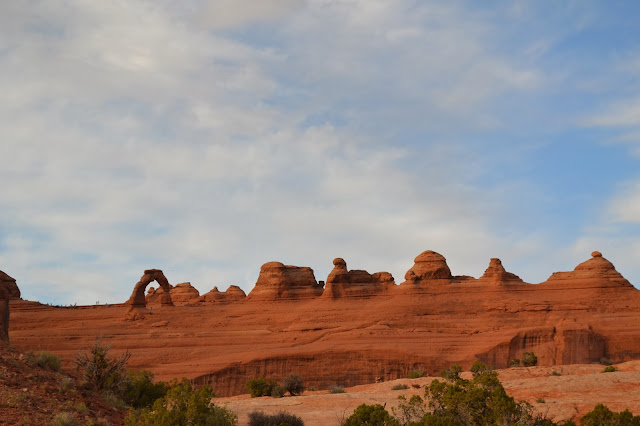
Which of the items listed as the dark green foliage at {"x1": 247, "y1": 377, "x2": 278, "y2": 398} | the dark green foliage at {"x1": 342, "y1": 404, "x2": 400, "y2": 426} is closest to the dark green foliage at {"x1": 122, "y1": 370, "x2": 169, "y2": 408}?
the dark green foliage at {"x1": 342, "y1": 404, "x2": 400, "y2": 426}

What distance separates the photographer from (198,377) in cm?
4144

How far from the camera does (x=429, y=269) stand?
51.8 meters

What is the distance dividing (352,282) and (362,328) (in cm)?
674

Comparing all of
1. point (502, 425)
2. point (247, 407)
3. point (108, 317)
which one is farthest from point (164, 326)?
point (502, 425)

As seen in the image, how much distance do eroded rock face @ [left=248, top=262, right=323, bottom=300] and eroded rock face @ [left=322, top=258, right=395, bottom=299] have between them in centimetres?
224

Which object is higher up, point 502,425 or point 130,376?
point 130,376

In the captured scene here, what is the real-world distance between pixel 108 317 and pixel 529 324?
3345 centimetres

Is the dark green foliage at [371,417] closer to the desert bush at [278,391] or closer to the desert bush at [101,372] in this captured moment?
the desert bush at [101,372]

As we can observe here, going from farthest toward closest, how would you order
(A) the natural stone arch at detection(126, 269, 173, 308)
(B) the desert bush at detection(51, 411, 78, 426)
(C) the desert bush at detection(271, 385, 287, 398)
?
(A) the natural stone arch at detection(126, 269, 173, 308)
(C) the desert bush at detection(271, 385, 287, 398)
(B) the desert bush at detection(51, 411, 78, 426)

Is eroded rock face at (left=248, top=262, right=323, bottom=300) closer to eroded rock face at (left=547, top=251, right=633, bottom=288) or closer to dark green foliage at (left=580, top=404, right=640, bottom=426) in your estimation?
eroded rock face at (left=547, top=251, right=633, bottom=288)

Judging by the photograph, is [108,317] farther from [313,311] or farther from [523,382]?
[523,382]

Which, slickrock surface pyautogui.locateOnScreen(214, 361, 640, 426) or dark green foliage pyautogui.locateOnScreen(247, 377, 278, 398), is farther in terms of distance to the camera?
dark green foliage pyautogui.locateOnScreen(247, 377, 278, 398)

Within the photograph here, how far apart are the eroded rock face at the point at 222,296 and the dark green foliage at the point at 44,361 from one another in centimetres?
4252

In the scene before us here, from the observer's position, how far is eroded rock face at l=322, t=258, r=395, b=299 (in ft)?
171
